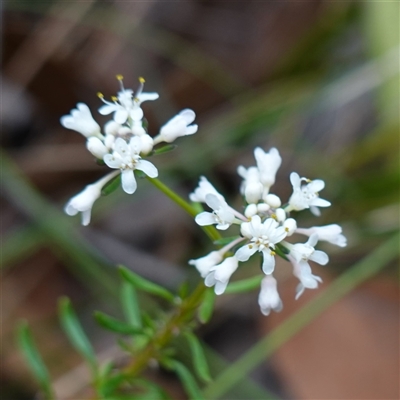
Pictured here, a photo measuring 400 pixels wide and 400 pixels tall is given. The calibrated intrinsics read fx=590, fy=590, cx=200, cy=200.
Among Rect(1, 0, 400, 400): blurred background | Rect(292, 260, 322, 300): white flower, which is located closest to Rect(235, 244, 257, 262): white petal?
Rect(292, 260, 322, 300): white flower

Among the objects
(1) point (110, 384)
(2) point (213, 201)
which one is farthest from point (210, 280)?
(1) point (110, 384)

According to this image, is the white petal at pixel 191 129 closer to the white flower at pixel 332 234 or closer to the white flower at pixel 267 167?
the white flower at pixel 267 167

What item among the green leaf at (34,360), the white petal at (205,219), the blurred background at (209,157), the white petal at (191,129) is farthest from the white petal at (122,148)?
the blurred background at (209,157)

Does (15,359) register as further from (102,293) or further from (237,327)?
(237,327)

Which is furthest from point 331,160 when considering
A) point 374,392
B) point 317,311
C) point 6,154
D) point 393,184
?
point 6,154

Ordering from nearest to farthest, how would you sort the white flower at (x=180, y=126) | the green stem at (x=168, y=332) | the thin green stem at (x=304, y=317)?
the white flower at (x=180, y=126)
the green stem at (x=168, y=332)
the thin green stem at (x=304, y=317)

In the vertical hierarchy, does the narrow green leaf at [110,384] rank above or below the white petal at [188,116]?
below

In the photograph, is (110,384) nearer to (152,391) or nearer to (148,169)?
(152,391)
